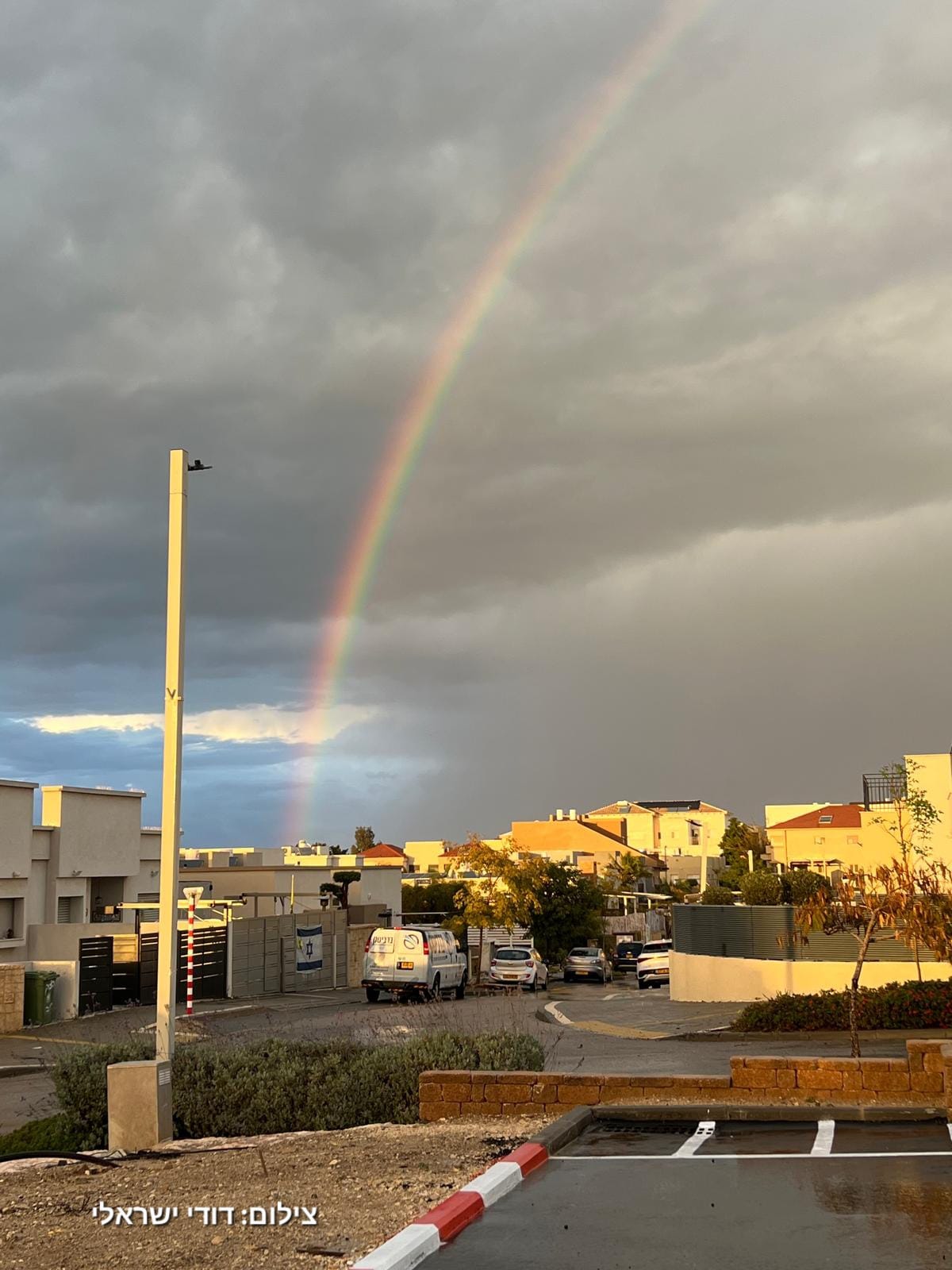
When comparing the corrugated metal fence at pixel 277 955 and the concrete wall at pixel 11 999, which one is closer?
the concrete wall at pixel 11 999

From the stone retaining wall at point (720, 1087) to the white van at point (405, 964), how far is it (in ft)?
81.4

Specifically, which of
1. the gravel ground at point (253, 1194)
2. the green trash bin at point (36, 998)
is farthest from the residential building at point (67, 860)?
the gravel ground at point (253, 1194)

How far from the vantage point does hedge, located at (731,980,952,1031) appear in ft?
79.4

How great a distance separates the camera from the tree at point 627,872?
102125 millimetres

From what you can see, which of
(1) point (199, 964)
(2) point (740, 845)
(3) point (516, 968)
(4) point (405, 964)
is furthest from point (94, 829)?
(2) point (740, 845)

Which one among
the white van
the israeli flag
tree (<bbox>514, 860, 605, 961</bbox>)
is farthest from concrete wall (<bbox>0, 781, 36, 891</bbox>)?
tree (<bbox>514, 860, 605, 961</bbox>)

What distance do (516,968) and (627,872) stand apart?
62.8 m

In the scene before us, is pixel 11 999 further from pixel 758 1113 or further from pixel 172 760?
pixel 758 1113

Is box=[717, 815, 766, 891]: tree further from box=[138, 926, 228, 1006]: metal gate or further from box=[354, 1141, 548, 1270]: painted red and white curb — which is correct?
box=[354, 1141, 548, 1270]: painted red and white curb

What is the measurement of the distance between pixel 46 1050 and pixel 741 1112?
1861cm

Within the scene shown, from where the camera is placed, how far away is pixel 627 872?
353 feet

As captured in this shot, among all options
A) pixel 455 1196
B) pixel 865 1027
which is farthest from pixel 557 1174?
pixel 865 1027

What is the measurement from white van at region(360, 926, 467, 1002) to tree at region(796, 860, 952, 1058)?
22.4 m

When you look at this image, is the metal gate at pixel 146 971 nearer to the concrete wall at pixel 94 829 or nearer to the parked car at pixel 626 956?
the concrete wall at pixel 94 829
